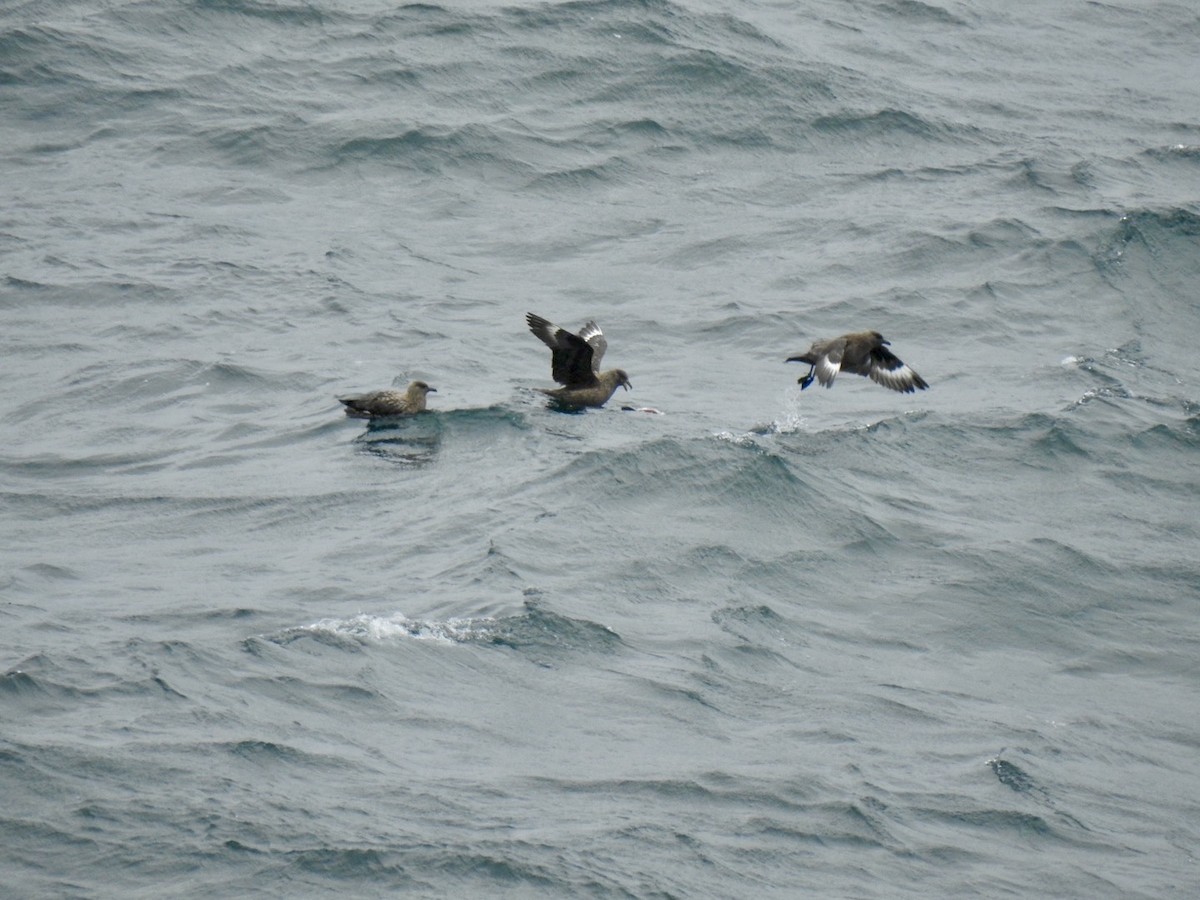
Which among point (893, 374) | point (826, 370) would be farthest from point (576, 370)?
point (893, 374)

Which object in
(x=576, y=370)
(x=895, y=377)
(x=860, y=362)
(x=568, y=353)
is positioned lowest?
(x=576, y=370)

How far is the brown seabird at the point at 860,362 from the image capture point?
1389cm

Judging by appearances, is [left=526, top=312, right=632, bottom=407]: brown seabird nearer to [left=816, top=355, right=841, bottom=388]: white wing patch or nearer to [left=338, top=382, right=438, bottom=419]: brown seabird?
[left=338, top=382, right=438, bottom=419]: brown seabird

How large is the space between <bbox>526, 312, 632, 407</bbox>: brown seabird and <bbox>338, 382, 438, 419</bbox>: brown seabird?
123 centimetres

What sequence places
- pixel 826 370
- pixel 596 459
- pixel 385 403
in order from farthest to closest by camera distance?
pixel 385 403
pixel 826 370
pixel 596 459

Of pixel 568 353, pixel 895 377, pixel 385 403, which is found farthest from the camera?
pixel 568 353

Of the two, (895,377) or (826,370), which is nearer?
(826,370)

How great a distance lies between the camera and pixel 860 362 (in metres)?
14.2

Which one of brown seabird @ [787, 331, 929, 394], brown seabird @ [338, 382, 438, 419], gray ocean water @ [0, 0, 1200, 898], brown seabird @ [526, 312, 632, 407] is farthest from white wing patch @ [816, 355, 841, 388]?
brown seabird @ [338, 382, 438, 419]

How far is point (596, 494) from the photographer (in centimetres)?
1277

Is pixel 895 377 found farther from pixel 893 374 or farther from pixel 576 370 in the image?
pixel 576 370

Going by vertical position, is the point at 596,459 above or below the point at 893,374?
below

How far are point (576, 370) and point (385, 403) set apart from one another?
1733 millimetres

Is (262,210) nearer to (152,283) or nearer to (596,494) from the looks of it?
(152,283)
